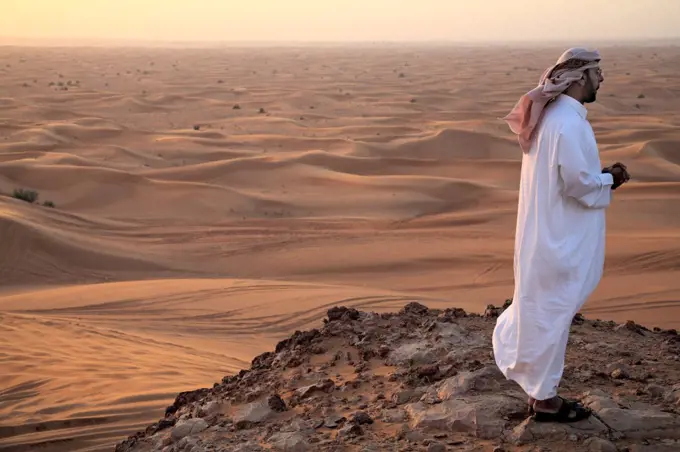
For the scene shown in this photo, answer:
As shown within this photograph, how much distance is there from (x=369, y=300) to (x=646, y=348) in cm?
404

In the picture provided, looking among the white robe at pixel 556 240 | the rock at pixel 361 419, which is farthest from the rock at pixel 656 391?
the rock at pixel 361 419

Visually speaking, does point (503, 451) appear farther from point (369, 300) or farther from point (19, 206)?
point (19, 206)

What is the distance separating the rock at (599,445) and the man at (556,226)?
0.69 ft

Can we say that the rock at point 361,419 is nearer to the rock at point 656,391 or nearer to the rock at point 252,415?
the rock at point 252,415

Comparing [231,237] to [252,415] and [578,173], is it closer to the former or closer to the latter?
[252,415]

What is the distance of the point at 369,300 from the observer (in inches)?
354

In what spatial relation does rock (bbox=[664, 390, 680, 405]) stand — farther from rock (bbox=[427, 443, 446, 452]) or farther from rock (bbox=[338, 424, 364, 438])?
rock (bbox=[338, 424, 364, 438])

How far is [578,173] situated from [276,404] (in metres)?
2.06

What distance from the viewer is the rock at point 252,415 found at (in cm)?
456

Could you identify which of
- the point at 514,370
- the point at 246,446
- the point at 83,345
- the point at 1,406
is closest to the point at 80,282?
the point at 83,345

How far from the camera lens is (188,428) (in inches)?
183

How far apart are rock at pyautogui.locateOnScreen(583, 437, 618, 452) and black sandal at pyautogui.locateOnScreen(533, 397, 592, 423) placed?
19cm

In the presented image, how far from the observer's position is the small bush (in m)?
15.6

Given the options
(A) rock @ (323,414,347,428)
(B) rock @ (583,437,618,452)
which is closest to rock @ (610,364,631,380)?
(B) rock @ (583,437,618,452)
